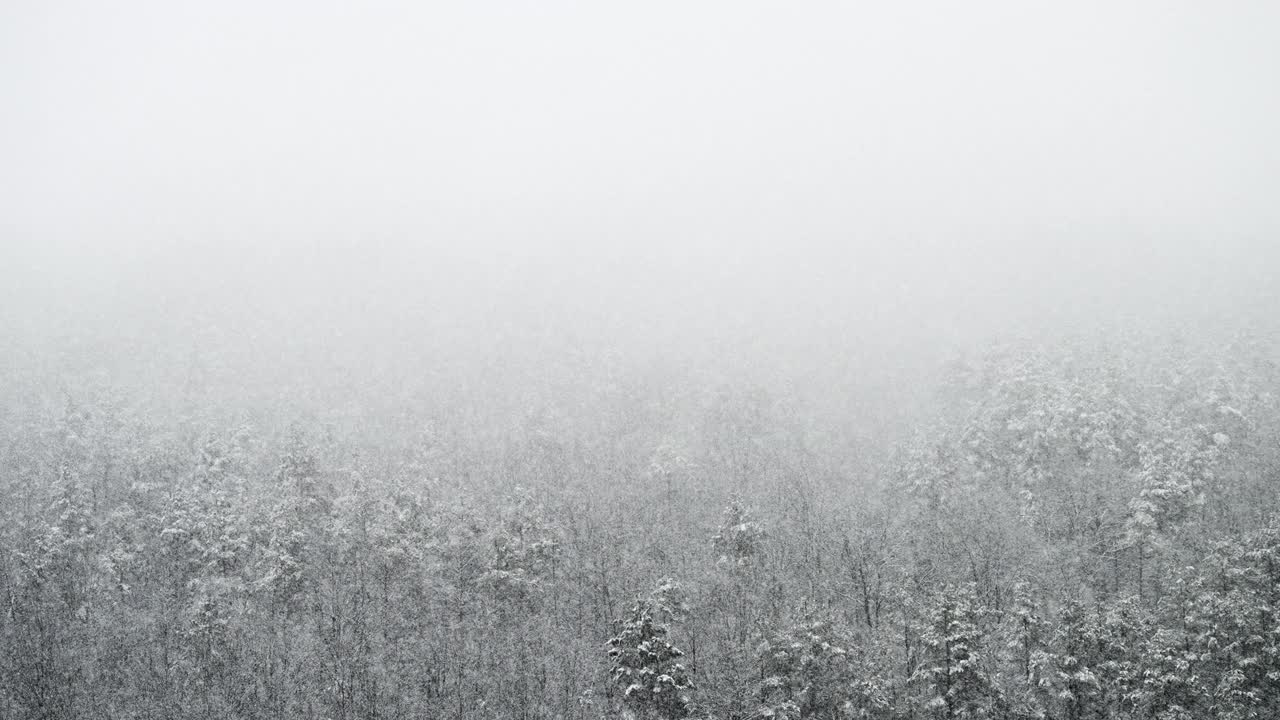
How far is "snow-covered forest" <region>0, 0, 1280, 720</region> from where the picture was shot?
25609mm

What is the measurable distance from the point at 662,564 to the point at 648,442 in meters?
10.4

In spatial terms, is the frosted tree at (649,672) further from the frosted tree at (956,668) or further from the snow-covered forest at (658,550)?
the frosted tree at (956,668)

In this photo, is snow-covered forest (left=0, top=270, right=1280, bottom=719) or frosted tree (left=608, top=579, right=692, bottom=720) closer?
frosted tree (left=608, top=579, right=692, bottom=720)

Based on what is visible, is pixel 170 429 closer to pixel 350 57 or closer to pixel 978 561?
pixel 978 561

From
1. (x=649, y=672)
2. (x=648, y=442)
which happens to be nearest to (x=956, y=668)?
(x=649, y=672)

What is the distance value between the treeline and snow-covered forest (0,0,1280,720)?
0.62 feet

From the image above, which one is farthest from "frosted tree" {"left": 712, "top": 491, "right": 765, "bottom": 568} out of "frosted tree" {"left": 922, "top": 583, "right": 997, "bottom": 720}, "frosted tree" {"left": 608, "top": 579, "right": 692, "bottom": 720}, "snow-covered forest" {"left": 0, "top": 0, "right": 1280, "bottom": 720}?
"frosted tree" {"left": 922, "top": 583, "right": 997, "bottom": 720}

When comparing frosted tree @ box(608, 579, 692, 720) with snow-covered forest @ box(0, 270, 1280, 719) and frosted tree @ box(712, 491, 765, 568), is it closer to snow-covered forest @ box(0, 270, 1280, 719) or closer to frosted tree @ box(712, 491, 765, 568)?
snow-covered forest @ box(0, 270, 1280, 719)

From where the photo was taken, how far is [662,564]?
33.1 metres

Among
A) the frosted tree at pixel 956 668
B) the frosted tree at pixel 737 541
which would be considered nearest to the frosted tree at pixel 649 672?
the frosted tree at pixel 956 668

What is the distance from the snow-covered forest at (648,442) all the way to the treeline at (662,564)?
7.4 inches

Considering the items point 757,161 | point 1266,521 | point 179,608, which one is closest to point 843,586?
point 1266,521

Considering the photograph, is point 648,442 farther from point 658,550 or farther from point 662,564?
point 662,564

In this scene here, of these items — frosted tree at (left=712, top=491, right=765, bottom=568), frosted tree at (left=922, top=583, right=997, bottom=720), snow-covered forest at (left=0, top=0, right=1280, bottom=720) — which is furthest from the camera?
frosted tree at (left=712, top=491, right=765, bottom=568)
